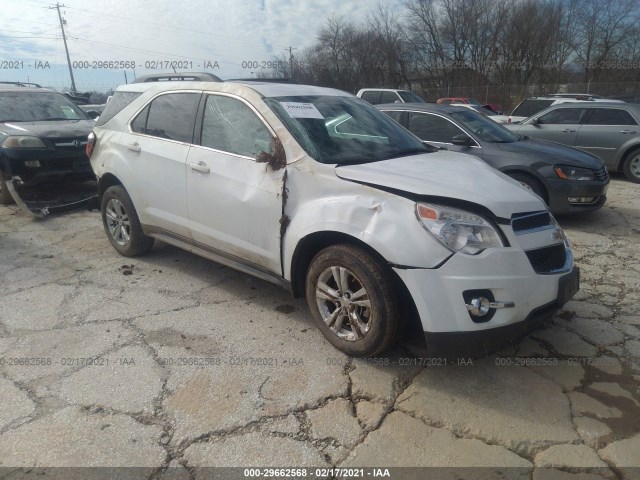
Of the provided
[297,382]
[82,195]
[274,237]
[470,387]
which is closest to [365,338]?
[297,382]

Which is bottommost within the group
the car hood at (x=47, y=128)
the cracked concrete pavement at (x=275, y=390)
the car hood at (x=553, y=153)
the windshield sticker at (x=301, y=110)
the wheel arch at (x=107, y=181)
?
the cracked concrete pavement at (x=275, y=390)

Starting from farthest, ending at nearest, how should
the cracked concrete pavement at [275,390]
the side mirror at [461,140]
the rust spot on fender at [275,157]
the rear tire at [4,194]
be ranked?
the rear tire at [4,194] → the side mirror at [461,140] → the rust spot on fender at [275,157] → the cracked concrete pavement at [275,390]

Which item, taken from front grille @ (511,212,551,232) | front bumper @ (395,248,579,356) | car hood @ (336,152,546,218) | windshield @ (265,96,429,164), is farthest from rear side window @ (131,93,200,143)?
front grille @ (511,212,551,232)

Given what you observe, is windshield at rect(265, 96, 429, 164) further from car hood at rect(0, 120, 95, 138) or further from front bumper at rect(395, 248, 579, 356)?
car hood at rect(0, 120, 95, 138)

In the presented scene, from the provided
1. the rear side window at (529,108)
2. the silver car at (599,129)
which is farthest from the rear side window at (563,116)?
the rear side window at (529,108)

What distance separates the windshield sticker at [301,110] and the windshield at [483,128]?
12.1 ft

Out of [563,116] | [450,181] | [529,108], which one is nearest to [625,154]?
[563,116]

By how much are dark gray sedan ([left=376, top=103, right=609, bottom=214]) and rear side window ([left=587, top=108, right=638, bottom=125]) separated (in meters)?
3.73

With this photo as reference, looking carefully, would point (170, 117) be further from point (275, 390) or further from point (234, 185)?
point (275, 390)

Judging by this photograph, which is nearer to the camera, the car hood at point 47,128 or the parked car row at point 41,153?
the parked car row at point 41,153

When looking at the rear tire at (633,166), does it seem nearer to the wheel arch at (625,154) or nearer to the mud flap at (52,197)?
the wheel arch at (625,154)

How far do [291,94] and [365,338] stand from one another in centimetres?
206

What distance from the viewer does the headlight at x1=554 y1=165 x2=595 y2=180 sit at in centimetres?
635

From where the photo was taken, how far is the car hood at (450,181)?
9.46 ft
